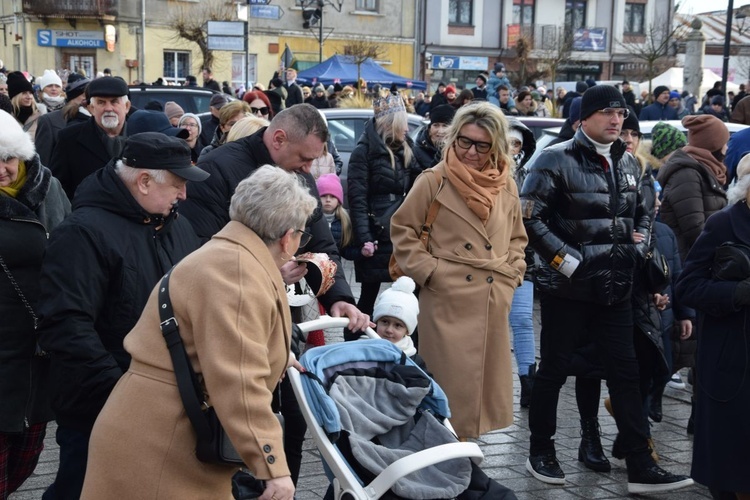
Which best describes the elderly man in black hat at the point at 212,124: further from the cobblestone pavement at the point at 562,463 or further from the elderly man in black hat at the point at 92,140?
the cobblestone pavement at the point at 562,463

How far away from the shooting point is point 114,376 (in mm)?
3807

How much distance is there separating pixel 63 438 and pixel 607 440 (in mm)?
3834

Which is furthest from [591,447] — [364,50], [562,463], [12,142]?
[364,50]

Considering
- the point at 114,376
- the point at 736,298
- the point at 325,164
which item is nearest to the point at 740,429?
the point at 736,298

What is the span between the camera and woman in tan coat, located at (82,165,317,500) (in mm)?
3342

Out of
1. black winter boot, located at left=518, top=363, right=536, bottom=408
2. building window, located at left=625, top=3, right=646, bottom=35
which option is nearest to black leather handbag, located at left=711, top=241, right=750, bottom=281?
black winter boot, located at left=518, top=363, right=536, bottom=408

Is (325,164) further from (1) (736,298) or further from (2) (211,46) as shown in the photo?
(2) (211,46)

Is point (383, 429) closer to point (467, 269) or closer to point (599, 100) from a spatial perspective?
point (467, 269)

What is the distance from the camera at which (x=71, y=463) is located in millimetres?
4180

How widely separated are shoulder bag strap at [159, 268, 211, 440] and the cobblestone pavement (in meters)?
2.24

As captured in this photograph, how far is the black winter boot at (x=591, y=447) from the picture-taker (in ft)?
20.2

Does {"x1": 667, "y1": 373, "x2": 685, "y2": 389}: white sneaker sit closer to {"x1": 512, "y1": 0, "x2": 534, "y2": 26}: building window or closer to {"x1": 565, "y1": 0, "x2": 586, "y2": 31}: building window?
{"x1": 512, "y1": 0, "x2": 534, "y2": 26}: building window

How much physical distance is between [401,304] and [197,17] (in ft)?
130

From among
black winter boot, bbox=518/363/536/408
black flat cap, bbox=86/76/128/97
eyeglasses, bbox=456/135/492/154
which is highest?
black flat cap, bbox=86/76/128/97
